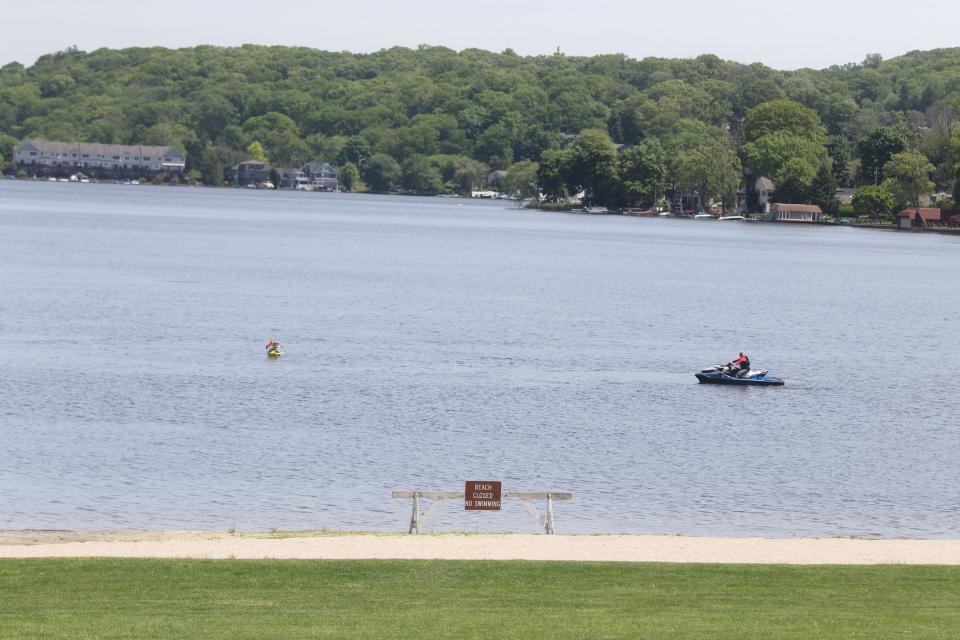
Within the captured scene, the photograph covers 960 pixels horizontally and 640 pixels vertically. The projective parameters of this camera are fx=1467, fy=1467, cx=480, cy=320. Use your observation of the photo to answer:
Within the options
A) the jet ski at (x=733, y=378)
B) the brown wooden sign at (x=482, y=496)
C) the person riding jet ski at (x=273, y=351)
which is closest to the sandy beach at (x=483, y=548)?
the brown wooden sign at (x=482, y=496)

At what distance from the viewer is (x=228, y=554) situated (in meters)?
26.4

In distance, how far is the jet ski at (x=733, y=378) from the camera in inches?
2466

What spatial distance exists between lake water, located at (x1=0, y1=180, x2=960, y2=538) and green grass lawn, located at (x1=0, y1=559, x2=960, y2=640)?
9426 millimetres

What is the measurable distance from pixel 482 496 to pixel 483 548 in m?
2.62

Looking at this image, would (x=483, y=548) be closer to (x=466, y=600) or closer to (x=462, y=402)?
(x=466, y=600)

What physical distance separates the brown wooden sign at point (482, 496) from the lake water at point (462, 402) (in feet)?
12.3

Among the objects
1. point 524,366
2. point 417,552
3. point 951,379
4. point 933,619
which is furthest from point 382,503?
point 951,379

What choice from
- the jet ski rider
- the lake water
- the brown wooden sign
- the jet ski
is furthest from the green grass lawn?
the jet ski rider

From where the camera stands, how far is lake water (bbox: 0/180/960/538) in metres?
37.4

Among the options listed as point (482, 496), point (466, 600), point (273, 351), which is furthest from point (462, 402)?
A: point (466, 600)

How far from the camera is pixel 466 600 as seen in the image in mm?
22375

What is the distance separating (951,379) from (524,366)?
781 inches

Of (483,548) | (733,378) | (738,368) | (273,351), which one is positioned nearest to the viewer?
(483,548)

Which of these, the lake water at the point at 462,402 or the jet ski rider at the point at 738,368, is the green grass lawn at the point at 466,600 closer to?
the lake water at the point at 462,402
